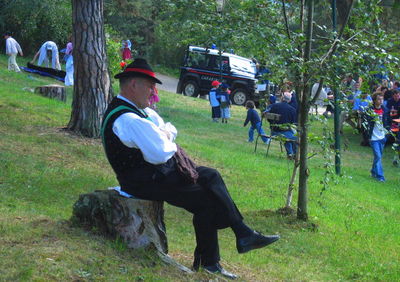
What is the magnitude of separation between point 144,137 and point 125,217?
0.78 m

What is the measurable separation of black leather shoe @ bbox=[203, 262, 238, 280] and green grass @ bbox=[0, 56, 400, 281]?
121 millimetres

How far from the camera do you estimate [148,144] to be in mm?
5320

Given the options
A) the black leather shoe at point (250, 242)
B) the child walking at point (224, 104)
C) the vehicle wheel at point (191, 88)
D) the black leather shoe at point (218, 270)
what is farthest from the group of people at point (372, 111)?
the vehicle wheel at point (191, 88)

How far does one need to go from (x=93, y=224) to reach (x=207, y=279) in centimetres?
110

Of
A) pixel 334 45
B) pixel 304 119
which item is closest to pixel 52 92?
pixel 304 119

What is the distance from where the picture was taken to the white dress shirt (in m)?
5.33

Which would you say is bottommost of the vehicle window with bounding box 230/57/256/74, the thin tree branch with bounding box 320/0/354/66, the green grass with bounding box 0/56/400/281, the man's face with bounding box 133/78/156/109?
the green grass with bounding box 0/56/400/281

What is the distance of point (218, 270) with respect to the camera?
5906mm

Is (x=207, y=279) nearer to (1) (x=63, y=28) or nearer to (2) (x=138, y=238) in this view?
(2) (x=138, y=238)

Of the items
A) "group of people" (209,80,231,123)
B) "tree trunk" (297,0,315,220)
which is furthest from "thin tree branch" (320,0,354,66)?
"group of people" (209,80,231,123)

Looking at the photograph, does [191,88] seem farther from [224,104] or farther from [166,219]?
[166,219]

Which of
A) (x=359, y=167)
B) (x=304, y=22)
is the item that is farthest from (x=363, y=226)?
(x=359, y=167)

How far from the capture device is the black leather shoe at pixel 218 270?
19.2 feet

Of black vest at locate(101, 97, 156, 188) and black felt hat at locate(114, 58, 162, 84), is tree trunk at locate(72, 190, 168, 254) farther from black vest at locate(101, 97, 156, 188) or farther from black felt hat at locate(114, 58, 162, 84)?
black felt hat at locate(114, 58, 162, 84)
